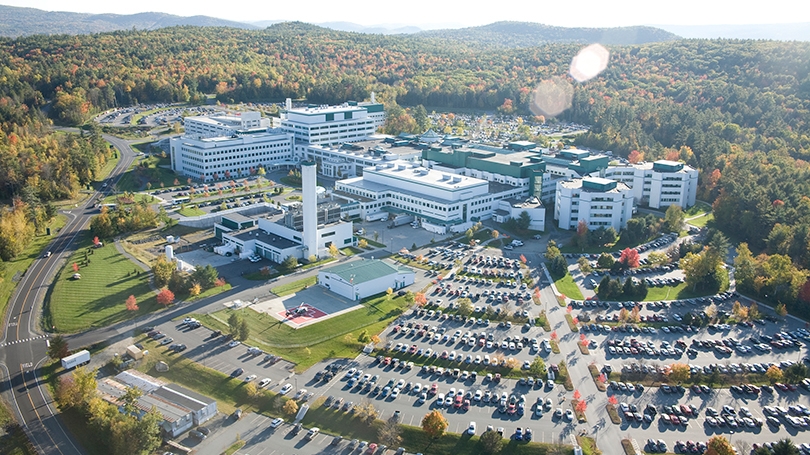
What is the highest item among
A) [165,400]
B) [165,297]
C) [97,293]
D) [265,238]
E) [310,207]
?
[310,207]

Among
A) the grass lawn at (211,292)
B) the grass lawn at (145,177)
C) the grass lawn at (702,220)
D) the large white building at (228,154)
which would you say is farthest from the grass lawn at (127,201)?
the grass lawn at (702,220)

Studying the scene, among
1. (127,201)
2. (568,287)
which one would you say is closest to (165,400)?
(568,287)

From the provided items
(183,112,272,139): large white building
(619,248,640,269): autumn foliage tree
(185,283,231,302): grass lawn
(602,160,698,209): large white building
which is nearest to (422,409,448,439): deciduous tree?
(185,283,231,302): grass lawn

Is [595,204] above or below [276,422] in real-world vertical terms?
above

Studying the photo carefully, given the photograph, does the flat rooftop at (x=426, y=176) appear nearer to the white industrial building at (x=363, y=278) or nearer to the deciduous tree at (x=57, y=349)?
the white industrial building at (x=363, y=278)

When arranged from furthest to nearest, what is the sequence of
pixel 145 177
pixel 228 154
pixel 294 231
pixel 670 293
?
pixel 228 154
pixel 145 177
pixel 294 231
pixel 670 293

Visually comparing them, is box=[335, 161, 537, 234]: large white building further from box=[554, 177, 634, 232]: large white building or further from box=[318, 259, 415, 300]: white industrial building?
box=[318, 259, 415, 300]: white industrial building

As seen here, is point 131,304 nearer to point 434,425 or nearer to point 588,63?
point 434,425
